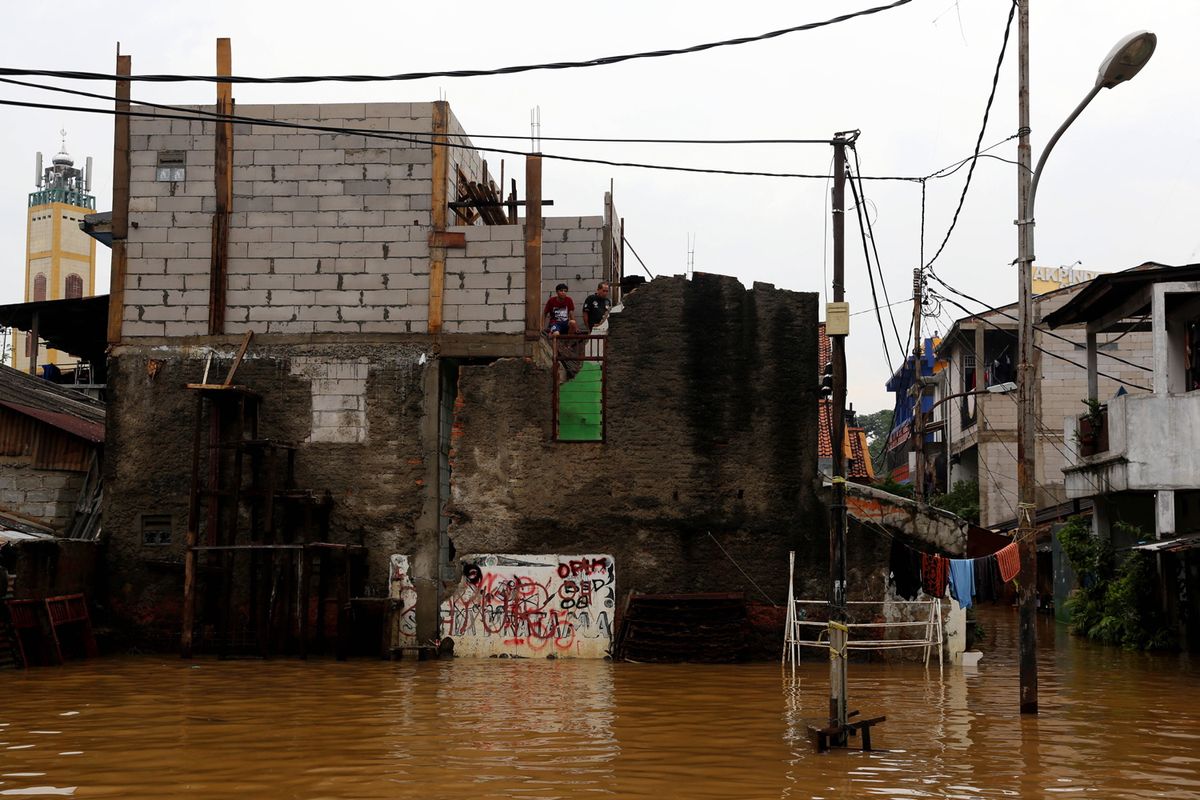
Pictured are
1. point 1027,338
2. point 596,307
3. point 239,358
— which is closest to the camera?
point 1027,338

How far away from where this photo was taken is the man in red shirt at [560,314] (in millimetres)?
21766

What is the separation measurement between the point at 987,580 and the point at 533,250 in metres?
30.1

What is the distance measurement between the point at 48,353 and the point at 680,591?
58.8 metres

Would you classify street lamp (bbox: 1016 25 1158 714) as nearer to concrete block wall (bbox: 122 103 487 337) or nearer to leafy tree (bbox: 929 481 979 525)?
concrete block wall (bbox: 122 103 487 337)

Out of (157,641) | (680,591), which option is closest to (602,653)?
(680,591)

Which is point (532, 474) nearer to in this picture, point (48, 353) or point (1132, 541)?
point (1132, 541)

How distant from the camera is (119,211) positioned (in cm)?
2144

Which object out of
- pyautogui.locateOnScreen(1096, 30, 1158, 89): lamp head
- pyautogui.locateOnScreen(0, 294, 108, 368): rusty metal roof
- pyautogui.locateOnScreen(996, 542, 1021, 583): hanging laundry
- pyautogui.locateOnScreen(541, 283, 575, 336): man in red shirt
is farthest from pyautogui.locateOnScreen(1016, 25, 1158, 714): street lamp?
pyautogui.locateOnScreen(0, 294, 108, 368): rusty metal roof

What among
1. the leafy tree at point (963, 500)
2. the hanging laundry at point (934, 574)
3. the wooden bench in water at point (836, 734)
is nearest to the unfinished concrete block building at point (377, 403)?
the hanging laundry at point (934, 574)

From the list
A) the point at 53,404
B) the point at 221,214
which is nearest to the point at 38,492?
the point at 53,404

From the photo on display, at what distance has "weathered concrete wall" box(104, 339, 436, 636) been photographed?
20406 millimetres

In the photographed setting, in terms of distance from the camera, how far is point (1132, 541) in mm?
25406

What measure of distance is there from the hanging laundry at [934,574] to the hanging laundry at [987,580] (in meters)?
21.3

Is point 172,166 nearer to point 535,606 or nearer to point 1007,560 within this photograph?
point 535,606
